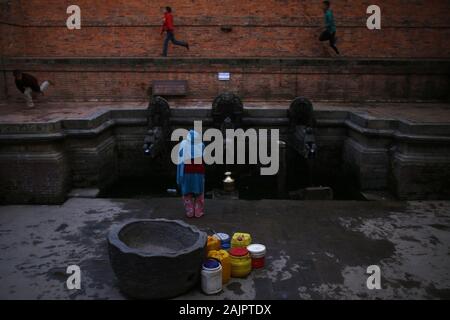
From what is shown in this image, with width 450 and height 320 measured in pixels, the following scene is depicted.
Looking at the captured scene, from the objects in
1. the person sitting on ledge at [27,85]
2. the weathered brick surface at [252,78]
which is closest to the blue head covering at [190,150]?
the weathered brick surface at [252,78]

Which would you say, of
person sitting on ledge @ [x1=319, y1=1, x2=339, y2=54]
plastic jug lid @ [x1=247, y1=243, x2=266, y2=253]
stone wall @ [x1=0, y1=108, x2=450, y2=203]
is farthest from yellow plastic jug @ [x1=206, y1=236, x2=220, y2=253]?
person sitting on ledge @ [x1=319, y1=1, x2=339, y2=54]

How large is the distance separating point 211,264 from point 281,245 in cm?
172

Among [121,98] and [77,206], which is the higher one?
[121,98]

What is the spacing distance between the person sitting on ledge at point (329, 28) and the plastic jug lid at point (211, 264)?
10206 mm

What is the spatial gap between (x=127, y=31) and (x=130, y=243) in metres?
10.6

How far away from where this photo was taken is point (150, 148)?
9.90 m

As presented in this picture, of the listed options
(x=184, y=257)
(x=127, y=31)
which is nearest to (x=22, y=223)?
(x=184, y=257)

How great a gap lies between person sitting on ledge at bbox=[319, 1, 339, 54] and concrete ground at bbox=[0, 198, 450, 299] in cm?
689

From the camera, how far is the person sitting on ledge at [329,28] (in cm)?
1292

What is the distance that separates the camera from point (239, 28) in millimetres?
14266

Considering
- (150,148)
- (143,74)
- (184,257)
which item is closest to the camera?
(184,257)

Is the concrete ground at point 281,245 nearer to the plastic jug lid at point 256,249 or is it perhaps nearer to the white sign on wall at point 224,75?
the plastic jug lid at point 256,249

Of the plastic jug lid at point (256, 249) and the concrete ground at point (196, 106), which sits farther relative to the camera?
the concrete ground at point (196, 106)
